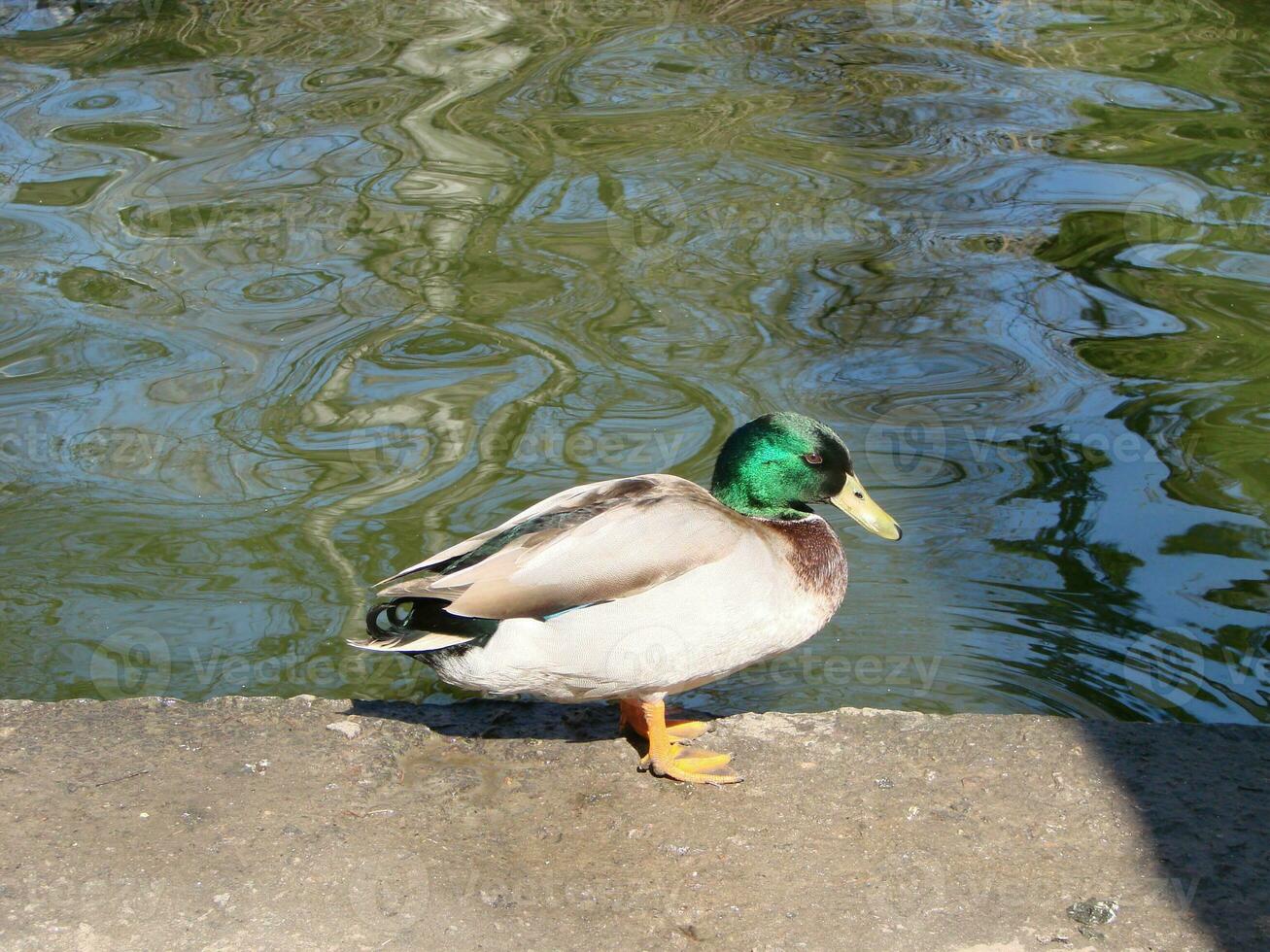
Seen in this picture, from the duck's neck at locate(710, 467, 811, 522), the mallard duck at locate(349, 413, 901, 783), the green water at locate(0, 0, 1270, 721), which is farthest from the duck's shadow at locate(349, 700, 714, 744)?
the duck's neck at locate(710, 467, 811, 522)

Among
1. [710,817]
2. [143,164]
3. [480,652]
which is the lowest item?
[143,164]

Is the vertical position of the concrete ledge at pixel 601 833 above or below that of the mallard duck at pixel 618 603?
below

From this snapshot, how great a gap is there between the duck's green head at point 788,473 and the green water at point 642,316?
1.89 ft

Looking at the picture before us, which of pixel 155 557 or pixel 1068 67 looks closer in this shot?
pixel 155 557

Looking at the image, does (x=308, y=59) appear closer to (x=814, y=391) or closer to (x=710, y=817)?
(x=814, y=391)

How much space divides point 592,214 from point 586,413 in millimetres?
1809

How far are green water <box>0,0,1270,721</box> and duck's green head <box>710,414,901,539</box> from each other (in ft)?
1.89

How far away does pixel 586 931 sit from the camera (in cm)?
260

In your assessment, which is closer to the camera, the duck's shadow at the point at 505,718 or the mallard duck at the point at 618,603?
the mallard duck at the point at 618,603

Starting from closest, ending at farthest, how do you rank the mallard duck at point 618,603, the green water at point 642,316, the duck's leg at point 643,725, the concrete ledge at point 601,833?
the concrete ledge at point 601,833, the mallard duck at point 618,603, the duck's leg at point 643,725, the green water at point 642,316

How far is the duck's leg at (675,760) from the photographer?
304 cm

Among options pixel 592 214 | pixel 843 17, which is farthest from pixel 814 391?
pixel 843 17

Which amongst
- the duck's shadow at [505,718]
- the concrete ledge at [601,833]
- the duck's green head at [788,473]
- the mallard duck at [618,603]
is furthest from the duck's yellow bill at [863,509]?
the duck's shadow at [505,718]

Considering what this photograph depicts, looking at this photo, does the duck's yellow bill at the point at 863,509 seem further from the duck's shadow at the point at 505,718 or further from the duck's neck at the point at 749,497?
the duck's shadow at the point at 505,718
